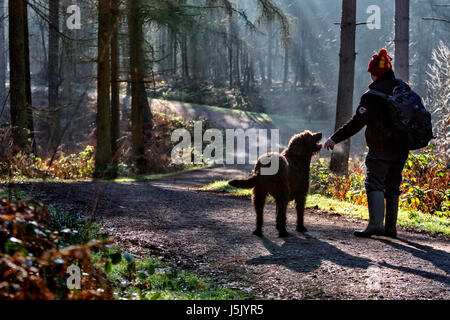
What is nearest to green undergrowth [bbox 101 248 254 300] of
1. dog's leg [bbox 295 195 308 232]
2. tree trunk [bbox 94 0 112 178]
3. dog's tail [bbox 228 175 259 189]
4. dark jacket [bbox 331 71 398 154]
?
dog's tail [bbox 228 175 259 189]

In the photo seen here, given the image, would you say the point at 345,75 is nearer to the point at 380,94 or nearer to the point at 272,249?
the point at 380,94

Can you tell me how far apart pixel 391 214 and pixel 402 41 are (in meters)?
10.3

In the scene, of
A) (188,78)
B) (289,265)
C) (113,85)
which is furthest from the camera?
(188,78)

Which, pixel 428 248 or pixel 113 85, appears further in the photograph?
pixel 113 85

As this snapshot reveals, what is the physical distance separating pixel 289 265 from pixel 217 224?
7.41 feet

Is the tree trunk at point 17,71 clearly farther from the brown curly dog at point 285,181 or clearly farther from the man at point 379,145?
the man at point 379,145

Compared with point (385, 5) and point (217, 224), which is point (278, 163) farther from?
point (385, 5)

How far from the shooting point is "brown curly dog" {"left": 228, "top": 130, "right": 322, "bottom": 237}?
5848mm

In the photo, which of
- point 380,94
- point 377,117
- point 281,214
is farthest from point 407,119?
point 281,214

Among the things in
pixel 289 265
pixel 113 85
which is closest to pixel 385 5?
pixel 113 85

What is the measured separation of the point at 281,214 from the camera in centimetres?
591

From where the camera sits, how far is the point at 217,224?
22.0 ft

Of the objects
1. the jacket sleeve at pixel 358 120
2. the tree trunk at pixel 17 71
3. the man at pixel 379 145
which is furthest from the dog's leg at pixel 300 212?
the tree trunk at pixel 17 71
